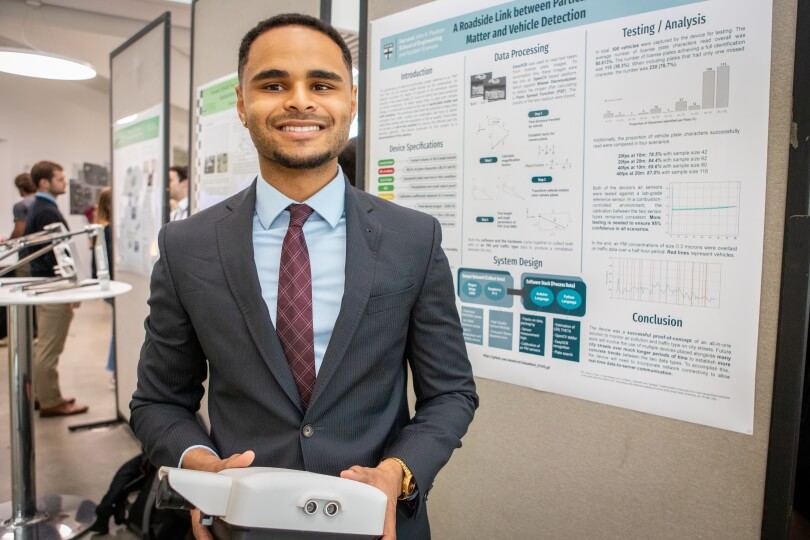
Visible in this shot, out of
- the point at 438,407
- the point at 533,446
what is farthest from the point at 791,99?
the point at 533,446

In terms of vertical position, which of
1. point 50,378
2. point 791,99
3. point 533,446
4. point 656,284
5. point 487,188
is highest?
point 791,99

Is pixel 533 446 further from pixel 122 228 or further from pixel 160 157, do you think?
pixel 122 228

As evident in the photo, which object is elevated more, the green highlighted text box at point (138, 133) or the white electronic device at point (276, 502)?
the green highlighted text box at point (138, 133)

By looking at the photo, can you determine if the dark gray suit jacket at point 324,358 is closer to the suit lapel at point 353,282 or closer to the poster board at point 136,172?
the suit lapel at point 353,282

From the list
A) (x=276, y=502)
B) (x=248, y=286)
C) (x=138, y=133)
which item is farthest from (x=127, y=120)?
(x=276, y=502)

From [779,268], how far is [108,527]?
2672 mm

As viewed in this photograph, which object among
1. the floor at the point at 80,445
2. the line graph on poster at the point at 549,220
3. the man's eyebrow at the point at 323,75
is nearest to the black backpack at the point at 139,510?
the floor at the point at 80,445

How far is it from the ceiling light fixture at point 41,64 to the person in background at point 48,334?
90 cm

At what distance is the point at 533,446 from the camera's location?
1.49 meters

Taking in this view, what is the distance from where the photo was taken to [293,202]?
1.00 m

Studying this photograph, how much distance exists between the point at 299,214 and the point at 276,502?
50cm

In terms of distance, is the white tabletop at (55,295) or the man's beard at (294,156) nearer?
the man's beard at (294,156)

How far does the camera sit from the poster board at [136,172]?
9.95ft

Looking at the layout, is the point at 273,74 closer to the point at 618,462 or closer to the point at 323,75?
the point at 323,75
